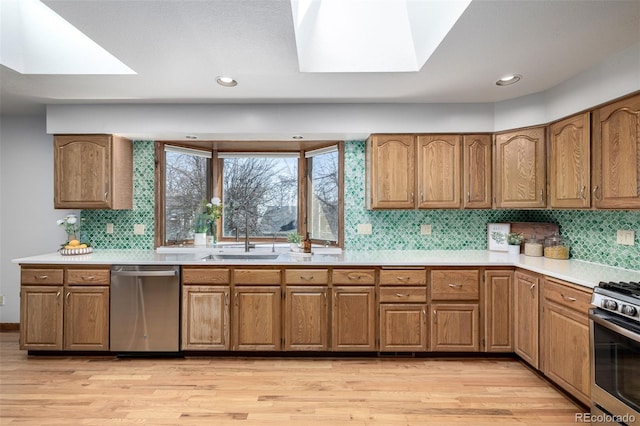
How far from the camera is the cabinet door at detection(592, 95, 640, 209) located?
6.95 ft

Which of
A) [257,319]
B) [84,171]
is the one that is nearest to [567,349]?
[257,319]

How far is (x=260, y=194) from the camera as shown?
3.88 meters

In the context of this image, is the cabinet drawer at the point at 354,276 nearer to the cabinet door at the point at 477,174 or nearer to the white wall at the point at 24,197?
the cabinet door at the point at 477,174

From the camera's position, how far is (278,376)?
265cm

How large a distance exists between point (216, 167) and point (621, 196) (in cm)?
358

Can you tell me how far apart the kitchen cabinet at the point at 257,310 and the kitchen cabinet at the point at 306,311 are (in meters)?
0.09

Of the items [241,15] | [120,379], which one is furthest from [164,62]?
[120,379]

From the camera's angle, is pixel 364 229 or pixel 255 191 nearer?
pixel 364 229

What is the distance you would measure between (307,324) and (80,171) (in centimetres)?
258

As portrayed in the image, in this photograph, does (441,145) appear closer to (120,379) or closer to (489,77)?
(489,77)

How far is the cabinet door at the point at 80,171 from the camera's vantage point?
10.6 ft

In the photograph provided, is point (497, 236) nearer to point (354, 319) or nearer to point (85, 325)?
point (354, 319)

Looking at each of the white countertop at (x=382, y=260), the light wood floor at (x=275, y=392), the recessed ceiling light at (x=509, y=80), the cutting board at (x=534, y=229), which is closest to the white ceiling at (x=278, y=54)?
the recessed ceiling light at (x=509, y=80)

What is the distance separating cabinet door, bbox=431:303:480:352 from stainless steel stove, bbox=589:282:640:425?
968 mm
